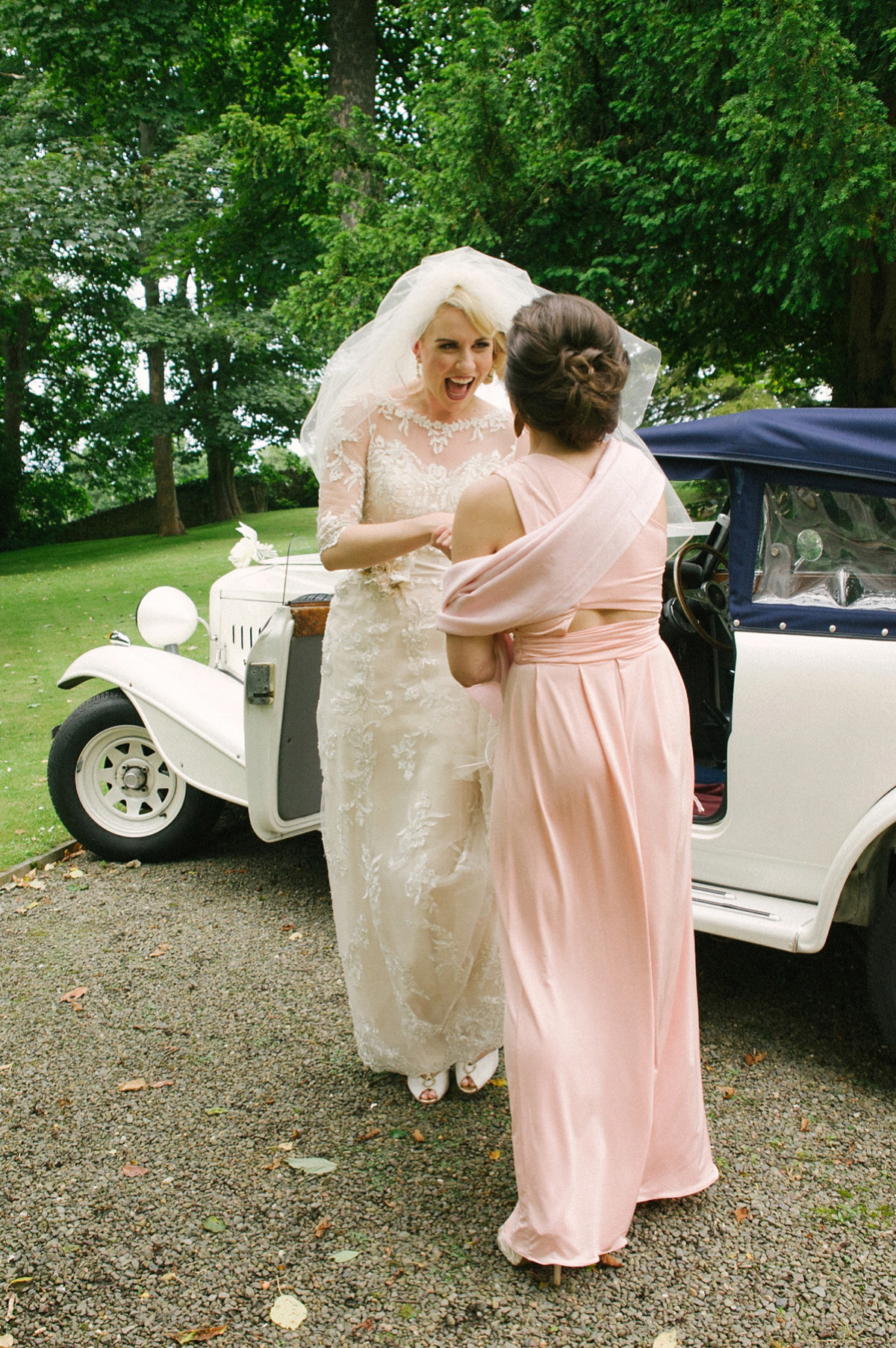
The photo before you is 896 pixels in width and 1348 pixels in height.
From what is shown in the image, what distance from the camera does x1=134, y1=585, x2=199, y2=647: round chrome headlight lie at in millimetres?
6270

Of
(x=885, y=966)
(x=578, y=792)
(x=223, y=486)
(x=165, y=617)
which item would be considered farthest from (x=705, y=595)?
(x=223, y=486)

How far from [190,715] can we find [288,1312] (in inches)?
124

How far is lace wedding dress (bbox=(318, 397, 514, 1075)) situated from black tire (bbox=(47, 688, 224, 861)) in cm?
254

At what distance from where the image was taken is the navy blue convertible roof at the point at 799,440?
119 inches

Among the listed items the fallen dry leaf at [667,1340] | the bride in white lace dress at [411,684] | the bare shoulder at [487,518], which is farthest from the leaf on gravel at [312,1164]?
the bare shoulder at [487,518]

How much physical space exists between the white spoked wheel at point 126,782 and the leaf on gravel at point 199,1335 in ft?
10.9

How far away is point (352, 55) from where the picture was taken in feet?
49.7

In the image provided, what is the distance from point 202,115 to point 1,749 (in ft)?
63.8

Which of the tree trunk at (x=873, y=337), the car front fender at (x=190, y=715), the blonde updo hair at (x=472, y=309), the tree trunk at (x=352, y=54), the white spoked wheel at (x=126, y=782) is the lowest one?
the white spoked wheel at (x=126, y=782)

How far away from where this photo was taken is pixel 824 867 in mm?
3113

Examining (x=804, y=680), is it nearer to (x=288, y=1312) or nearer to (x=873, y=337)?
(x=288, y=1312)

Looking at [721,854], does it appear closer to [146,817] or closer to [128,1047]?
[128,1047]

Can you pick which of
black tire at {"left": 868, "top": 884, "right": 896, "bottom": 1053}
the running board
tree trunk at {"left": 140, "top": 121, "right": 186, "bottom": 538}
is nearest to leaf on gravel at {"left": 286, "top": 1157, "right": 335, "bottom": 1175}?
the running board

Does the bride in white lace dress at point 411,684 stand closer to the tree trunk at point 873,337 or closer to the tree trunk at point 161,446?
the tree trunk at point 873,337
